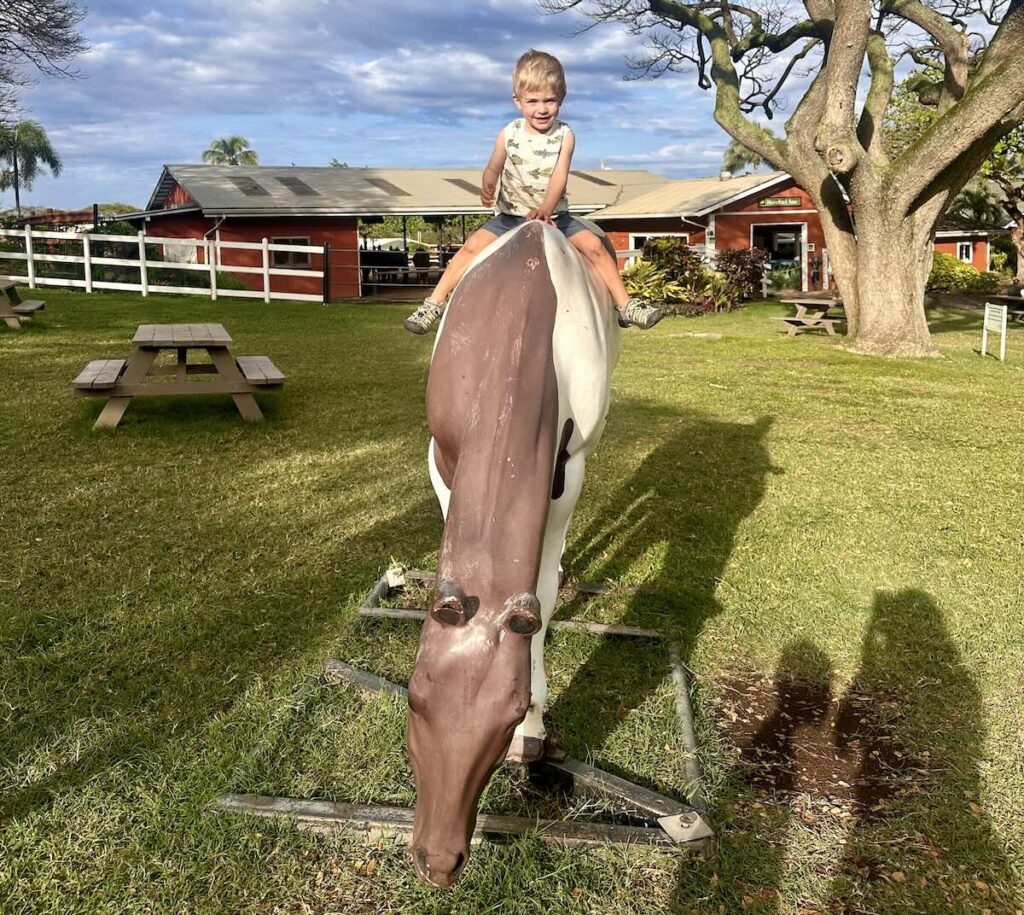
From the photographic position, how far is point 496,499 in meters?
1.82

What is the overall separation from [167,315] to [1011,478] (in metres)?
13.6

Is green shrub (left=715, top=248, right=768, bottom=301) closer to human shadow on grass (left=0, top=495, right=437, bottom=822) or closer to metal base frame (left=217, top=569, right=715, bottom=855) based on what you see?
human shadow on grass (left=0, top=495, right=437, bottom=822)

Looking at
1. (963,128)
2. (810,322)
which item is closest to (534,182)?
(963,128)

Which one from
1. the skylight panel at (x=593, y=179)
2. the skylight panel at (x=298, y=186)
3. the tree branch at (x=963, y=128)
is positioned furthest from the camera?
the skylight panel at (x=593, y=179)

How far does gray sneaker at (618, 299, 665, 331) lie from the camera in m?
3.40

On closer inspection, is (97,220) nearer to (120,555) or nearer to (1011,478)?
(120,555)

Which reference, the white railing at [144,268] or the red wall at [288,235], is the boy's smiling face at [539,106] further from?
the red wall at [288,235]

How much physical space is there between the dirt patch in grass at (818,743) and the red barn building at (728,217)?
64.0 feet

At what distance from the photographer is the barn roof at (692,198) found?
74.7ft

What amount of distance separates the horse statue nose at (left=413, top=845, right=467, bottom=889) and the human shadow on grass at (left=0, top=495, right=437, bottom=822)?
165 centimetres

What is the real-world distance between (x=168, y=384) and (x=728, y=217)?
19379mm

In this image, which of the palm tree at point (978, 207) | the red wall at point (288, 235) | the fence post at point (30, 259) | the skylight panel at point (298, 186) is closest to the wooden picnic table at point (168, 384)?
the fence post at point (30, 259)

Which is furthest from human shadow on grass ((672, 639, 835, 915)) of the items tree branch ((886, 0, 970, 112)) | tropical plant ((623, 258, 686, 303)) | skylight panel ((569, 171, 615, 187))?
skylight panel ((569, 171, 615, 187))

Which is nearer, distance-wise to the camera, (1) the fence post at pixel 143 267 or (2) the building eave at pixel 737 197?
(1) the fence post at pixel 143 267
